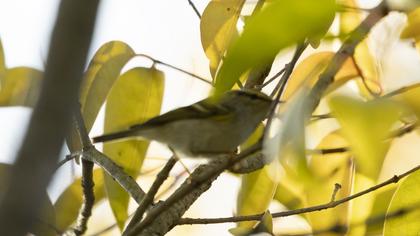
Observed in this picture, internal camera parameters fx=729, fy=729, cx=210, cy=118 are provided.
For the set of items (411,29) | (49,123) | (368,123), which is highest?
(411,29)

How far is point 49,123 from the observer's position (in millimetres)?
431

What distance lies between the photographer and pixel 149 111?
1608 mm

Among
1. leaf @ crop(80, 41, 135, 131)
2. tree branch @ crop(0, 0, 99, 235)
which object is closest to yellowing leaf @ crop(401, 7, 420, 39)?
leaf @ crop(80, 41, 135, 131)

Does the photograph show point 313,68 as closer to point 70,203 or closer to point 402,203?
point 402,203

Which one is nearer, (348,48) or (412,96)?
(348,48)

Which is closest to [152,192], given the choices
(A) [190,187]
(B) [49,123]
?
(A) [190,187]

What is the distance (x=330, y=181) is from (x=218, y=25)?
16.1 inches

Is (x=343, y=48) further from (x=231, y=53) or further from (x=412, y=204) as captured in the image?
(x=412, y=204)

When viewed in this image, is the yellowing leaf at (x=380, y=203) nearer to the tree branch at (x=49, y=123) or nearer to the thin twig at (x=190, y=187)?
the thin twig at (x=190, y=187)

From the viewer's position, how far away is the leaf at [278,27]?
2.15ft

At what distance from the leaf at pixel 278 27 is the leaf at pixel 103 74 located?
2.87ft

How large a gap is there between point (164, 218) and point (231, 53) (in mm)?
847

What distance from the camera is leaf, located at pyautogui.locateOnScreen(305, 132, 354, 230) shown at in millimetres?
1462

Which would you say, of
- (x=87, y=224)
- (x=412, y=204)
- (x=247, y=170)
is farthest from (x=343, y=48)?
(x=87, y=224)
